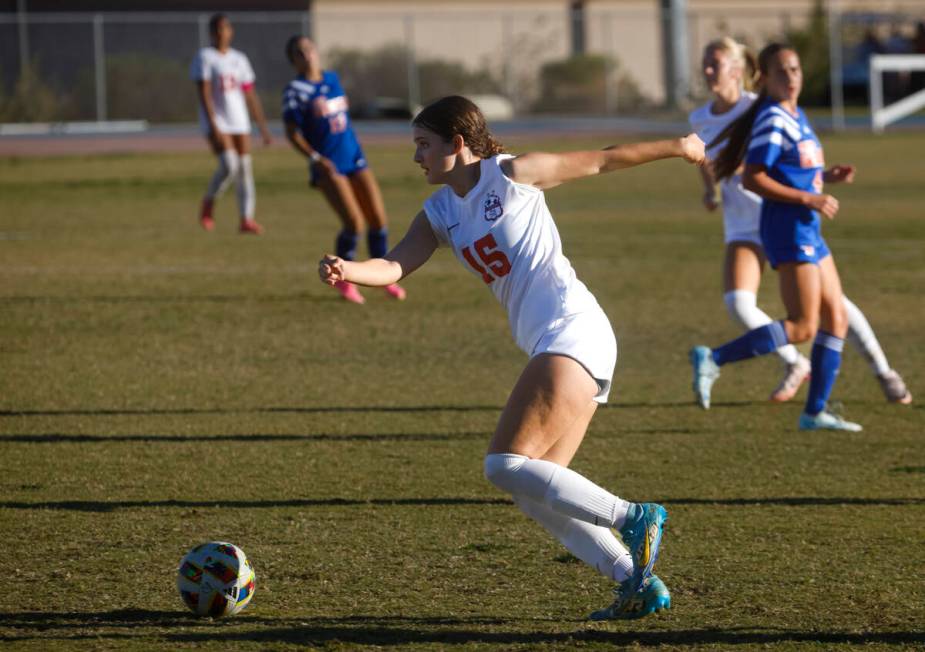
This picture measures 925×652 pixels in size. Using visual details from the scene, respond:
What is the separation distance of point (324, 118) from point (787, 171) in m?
5.82

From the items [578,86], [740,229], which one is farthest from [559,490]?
[578,86]

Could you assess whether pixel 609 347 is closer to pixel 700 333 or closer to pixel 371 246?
pixel 700 333

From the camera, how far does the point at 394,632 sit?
4.59 metres

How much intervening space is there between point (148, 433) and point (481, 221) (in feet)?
11.8

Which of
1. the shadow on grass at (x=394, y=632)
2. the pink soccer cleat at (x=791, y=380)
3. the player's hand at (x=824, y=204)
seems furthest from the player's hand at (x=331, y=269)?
the pink soccer cleat at (x=791, y=380)

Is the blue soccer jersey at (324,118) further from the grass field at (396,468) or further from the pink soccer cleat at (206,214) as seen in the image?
the pink soccer cleat at (206,214)

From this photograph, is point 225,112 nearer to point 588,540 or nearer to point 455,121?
point 455,121

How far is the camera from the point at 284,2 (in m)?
49.2

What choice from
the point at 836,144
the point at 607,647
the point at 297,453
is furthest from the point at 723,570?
the point at 836,144

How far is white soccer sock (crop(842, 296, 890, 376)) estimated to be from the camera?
26.5 ft

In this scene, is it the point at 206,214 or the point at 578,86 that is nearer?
the point at 206,214

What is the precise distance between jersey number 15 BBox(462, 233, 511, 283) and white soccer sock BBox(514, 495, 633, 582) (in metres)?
0.76

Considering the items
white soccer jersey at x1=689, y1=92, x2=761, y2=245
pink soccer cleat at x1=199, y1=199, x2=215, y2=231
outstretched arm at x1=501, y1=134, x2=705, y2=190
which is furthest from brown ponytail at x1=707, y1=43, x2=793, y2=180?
pink soccer cleat at x1=199, y1=199, x2=215, y2=231

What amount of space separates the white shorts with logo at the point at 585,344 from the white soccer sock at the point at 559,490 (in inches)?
13.1
